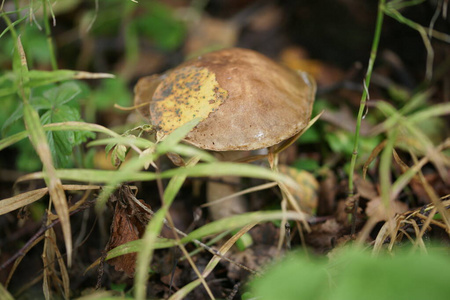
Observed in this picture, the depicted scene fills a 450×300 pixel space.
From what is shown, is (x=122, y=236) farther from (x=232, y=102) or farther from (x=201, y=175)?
(x=232, y=102)

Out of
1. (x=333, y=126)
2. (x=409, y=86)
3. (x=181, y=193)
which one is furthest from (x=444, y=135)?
(x=181, y=193)

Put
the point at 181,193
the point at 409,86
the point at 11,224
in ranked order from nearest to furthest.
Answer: the point at 11,224, the point at 181,193, the point at 409,86

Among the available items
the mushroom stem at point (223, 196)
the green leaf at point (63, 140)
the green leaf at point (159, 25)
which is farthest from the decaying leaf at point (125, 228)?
the green leaf at point (159, 25)

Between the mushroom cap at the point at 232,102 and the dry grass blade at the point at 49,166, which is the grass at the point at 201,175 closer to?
the dry grass blade at the point at 49,166

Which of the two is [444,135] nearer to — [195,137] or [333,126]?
[333,126]

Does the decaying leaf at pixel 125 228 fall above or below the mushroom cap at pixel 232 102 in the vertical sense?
below

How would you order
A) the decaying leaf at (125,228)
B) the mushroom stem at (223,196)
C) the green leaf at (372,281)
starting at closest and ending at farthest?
the green leaf at (372,281)
the decaying leaf at (125,228)
the mushroom stem at (223,196)

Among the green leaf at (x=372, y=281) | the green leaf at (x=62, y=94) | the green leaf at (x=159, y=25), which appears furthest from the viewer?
the green leaf at (x=159, y=25)

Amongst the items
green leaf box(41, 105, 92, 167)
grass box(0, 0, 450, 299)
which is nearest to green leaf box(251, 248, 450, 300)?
grass box(0, 0, 450, 299)

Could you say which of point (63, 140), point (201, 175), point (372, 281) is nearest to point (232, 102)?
point (201, 175)
